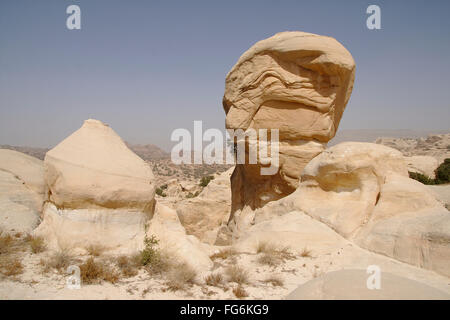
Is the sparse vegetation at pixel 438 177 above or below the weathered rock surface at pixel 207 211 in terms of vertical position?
above

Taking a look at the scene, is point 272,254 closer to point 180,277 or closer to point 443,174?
point 180,277

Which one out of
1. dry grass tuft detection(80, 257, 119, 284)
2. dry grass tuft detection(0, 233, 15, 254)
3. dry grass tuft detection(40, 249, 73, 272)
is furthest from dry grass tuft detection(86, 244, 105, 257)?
dry grass tuft detection(0, 233, 15, 254)

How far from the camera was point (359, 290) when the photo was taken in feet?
10.4

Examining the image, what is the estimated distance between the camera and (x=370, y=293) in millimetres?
3102

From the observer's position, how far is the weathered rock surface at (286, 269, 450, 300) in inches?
121

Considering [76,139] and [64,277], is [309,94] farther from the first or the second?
[64,277]

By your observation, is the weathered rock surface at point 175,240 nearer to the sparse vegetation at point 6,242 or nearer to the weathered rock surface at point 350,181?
the sparse vegetation at point 6,242

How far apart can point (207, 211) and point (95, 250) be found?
9753mm

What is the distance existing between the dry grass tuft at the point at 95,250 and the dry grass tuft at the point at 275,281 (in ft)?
8.27

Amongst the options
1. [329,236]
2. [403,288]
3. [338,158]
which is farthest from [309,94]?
[403,288]

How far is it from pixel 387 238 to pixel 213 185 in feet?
33.9

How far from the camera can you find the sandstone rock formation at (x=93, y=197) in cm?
455

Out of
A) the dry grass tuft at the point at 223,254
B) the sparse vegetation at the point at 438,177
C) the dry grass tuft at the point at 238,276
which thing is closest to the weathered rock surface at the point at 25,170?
the dry grass tuft at the point at 223,254
